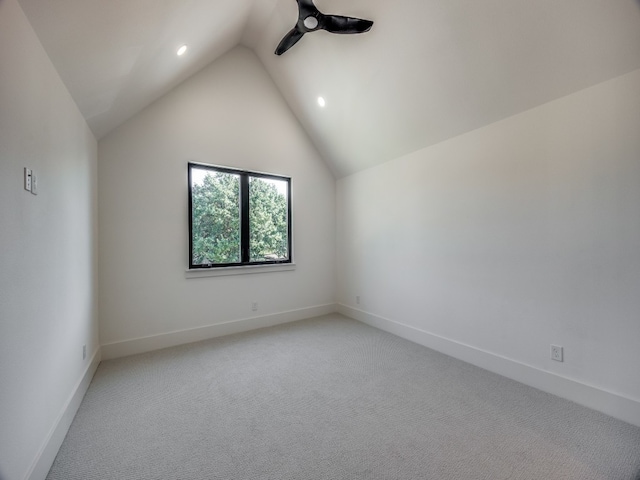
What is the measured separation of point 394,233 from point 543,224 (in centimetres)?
155

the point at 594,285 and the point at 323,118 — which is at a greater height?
the point at 323,118

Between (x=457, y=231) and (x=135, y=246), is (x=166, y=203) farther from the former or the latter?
(x=457, y=231)

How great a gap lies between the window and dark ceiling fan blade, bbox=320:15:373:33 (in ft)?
Result: 6.59

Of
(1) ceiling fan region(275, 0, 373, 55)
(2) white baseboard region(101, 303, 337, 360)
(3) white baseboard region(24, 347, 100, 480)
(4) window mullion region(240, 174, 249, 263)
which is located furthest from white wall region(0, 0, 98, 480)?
(4) window mullion region(240, 174, 249, 263)

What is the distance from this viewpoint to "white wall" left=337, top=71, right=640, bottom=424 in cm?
185

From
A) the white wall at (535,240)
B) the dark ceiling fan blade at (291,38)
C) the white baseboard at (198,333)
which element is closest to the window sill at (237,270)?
the white baseboard at (198,333)

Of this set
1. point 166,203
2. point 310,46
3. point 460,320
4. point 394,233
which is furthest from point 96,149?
point 460,320

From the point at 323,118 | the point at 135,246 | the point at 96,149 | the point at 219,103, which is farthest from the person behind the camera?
the point at 323,118

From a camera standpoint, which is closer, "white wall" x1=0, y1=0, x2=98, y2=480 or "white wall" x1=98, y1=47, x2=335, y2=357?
"white wall" x1=0, y1=0, x2=98, y2=480

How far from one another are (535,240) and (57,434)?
138 inches

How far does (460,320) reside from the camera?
2799mm

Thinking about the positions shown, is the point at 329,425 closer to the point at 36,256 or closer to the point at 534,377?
the point at 534,377

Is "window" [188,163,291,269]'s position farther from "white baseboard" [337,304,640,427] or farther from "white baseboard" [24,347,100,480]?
"white baseboard" [337,304,640,427]

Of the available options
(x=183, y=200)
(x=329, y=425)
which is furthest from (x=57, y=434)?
(x=183, y=200)
